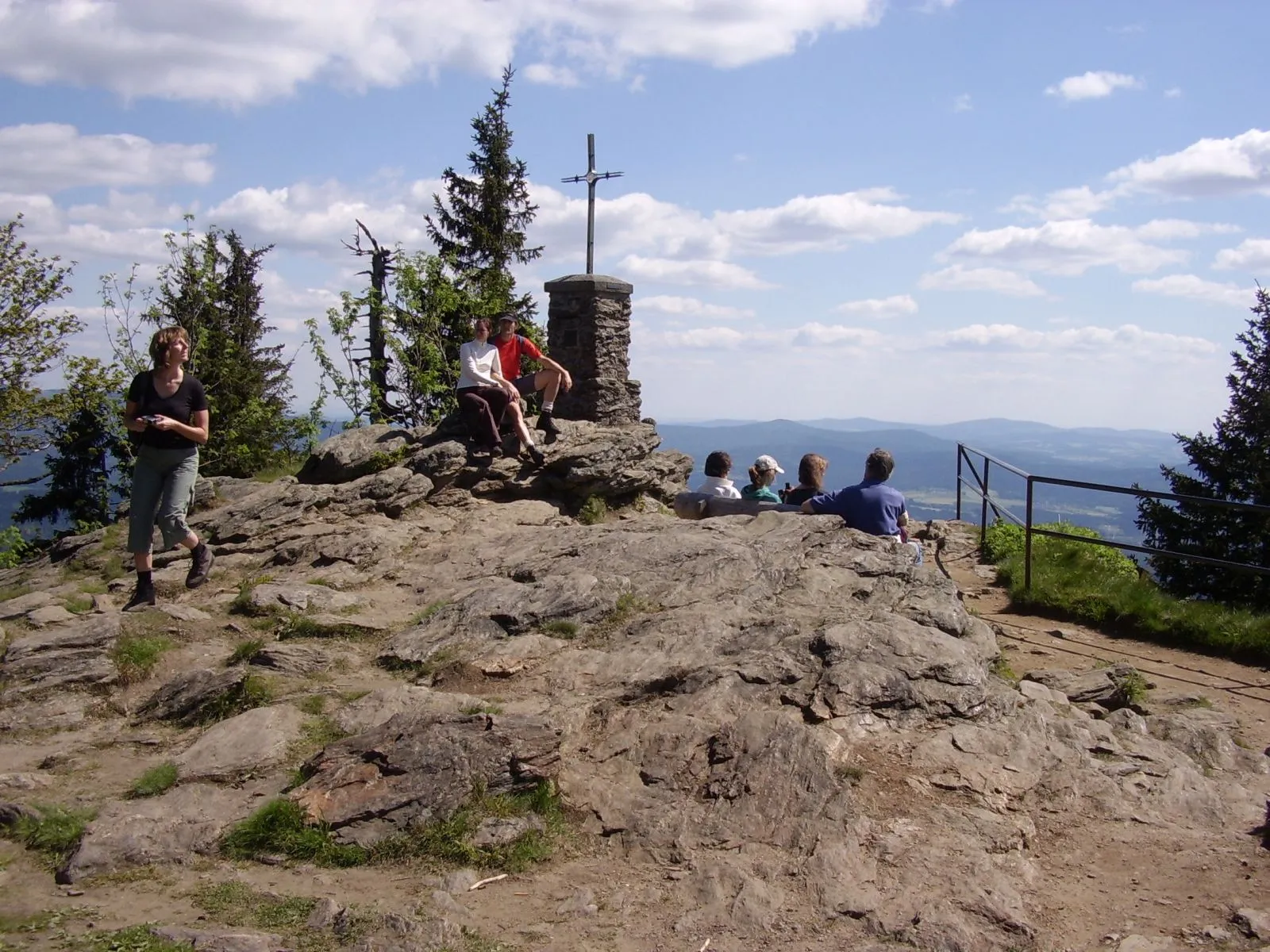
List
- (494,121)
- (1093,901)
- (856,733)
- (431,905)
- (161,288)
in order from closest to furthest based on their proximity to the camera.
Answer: (431,905) < (1093,901) < (856,733) < (161,288) < (494,121)

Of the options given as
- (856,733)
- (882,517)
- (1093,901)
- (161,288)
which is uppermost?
(161,288)

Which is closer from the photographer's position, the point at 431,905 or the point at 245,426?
the point at 431,905

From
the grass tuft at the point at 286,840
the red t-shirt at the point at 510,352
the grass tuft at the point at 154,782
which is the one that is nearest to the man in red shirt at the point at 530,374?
the red t-shirt at the point at 510,352

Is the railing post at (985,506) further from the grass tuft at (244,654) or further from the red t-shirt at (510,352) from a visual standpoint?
the grass tuft at (244,654)

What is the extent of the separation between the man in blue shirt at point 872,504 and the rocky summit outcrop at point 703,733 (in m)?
0.31

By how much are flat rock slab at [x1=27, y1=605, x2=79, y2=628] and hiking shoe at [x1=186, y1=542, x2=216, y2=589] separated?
899 millimetres

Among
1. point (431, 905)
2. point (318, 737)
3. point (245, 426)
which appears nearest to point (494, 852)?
point (431, 905)

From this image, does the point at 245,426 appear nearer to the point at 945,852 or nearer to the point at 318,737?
the point at 318,737

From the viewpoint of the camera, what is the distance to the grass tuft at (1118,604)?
914 cm

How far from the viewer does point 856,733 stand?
560 cm

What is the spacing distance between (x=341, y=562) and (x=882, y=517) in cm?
470

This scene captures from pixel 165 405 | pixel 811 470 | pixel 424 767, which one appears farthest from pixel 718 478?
pixel 424 767

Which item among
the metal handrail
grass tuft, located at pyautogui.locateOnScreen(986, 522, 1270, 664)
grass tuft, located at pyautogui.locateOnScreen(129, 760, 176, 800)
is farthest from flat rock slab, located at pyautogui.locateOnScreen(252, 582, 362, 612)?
grass tuft, located at pyautogui.locateOnScreen(986, 522, 1270, 664)

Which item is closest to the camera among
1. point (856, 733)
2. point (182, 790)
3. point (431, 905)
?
point (431, 905)
